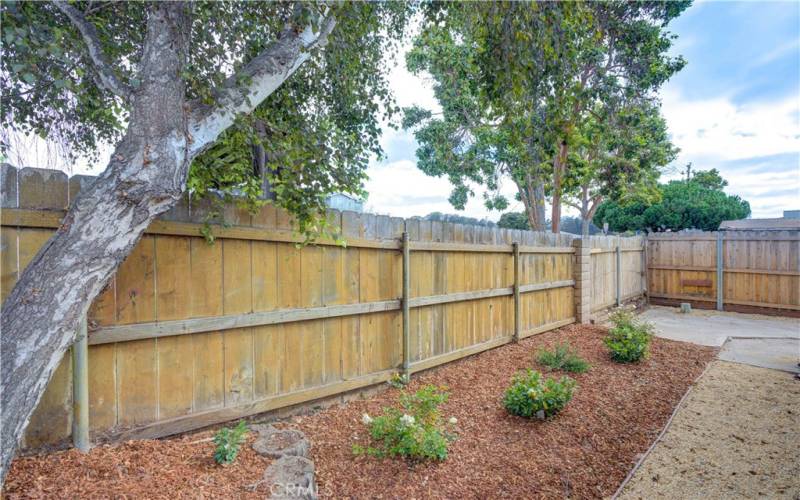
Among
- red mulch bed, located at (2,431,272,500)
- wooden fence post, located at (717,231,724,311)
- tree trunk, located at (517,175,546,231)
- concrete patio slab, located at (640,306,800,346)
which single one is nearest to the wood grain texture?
red mulch bed, located at (2,431,272,500)

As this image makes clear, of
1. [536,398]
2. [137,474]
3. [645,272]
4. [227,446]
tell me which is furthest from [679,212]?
[137,474]

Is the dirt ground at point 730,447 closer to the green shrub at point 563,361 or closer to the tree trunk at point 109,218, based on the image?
the green shrub at point 563,361

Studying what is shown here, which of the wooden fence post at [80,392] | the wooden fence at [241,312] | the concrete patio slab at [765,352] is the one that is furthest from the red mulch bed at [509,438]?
the wooden fence post at [80,392]

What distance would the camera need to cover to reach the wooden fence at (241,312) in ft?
7.03

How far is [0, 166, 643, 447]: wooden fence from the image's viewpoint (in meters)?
2.14

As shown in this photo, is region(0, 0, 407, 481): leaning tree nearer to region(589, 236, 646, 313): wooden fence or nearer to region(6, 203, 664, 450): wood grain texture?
region(6, 203, 664, 450): wood grain texture

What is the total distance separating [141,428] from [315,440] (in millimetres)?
1084

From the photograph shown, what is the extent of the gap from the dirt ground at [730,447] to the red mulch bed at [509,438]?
0.15 m

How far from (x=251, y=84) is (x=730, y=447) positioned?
4.21m

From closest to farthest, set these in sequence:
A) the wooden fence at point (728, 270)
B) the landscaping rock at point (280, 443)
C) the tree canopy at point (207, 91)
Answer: the tree canopy at point (207, 91) < the landscaping rock at point (280, 443) < the wooden fence at point (728, 270)

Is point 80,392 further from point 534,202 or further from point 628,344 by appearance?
point 534,202

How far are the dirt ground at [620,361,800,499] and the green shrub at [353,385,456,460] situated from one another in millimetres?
1197

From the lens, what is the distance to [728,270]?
9.33 meters

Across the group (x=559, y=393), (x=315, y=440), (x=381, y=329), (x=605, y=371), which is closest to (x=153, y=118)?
(x=315, y=440)
